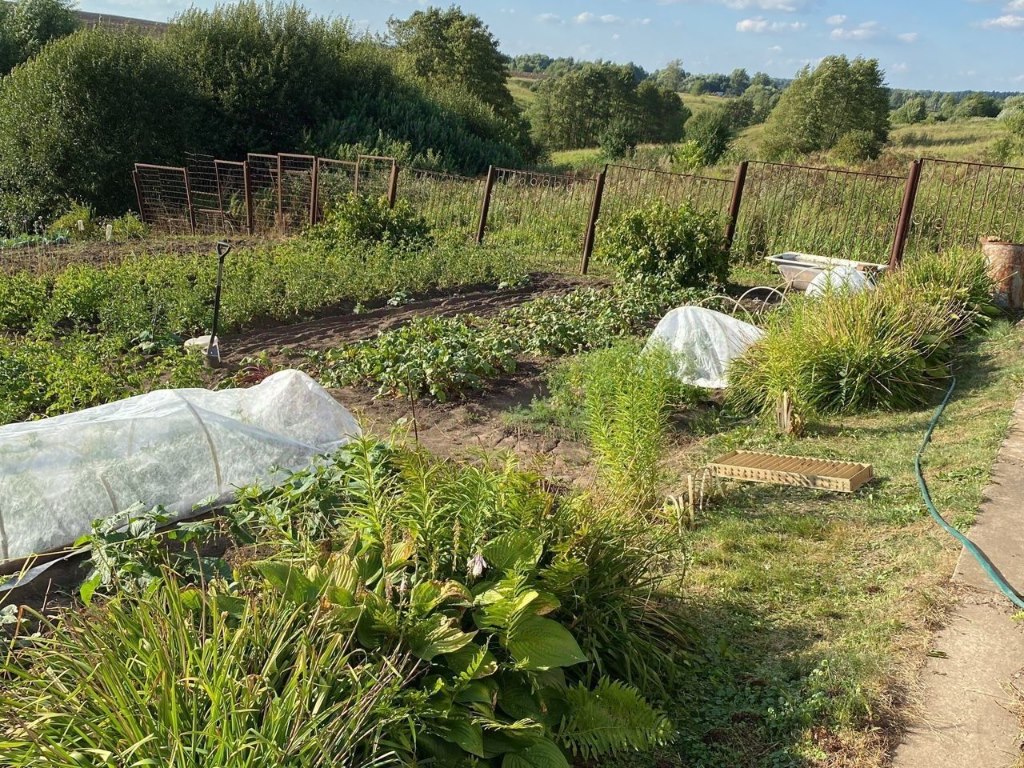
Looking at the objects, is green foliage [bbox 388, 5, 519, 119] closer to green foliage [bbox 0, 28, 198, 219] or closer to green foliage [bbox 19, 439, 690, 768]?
green foliage [bbox 0, 28, 198, 219]

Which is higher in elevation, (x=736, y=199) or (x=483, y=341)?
(x=736, y=199)

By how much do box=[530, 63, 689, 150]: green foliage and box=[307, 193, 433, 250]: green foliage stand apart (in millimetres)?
35472

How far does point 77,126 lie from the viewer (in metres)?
19.1

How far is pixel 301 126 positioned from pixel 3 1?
45.0ft

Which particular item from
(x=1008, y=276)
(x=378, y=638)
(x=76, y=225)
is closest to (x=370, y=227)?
(x=76, y=225)

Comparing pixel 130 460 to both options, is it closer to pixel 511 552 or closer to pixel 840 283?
pixel 511 552

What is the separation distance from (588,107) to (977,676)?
47354mm

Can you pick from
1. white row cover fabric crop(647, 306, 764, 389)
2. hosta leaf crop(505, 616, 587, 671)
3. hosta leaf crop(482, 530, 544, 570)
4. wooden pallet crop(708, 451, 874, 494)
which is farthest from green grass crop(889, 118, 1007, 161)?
hosta leaf crop(505, 616, 587, 671)

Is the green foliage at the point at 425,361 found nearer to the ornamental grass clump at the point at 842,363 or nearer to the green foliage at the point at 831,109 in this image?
the ornamental grass clump at the point at 842,363

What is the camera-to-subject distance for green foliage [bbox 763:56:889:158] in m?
34.3

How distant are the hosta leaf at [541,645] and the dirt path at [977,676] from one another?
1051 millimetres

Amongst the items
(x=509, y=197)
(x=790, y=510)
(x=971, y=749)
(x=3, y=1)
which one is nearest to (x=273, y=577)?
(x=971, y=749)

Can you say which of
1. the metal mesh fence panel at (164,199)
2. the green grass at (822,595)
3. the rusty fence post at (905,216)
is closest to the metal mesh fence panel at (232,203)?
the metal mesh fence panel at (164,199)

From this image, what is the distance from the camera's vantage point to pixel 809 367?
6430 mm
